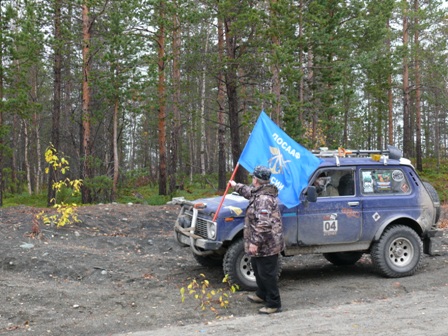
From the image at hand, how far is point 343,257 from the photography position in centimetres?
980

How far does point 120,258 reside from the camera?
978cm

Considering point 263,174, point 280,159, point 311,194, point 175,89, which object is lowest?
point 311,194

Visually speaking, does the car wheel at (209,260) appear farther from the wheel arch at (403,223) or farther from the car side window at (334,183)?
the wheel arch at (403,223)

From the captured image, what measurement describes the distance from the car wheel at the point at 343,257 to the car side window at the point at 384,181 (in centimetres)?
153

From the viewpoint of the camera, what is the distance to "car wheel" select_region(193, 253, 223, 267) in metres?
8.98

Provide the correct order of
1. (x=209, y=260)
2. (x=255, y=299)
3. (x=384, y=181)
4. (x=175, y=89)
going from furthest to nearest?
(x=175, y=89), (x=209, y=260), (x=384, y=181), (x=255, y=299)

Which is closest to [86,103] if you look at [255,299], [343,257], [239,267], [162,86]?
[162,86]

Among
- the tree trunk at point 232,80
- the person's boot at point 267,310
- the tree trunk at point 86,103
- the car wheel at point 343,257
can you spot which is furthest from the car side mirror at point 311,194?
the tree trunk at point 86,103

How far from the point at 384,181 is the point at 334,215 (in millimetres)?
1279

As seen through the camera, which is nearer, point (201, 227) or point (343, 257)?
point (201, 227)

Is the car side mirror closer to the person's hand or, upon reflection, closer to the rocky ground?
the rocky ground

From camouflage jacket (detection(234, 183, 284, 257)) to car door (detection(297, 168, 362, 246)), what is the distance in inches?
54.9

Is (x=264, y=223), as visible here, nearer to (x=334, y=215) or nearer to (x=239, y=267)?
(x=239, y=267)

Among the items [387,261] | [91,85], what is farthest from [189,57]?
[387,261]
